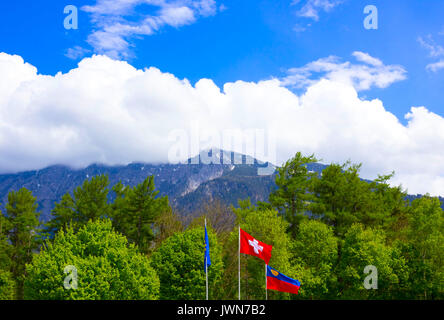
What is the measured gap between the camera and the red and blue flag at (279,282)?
26531 mm

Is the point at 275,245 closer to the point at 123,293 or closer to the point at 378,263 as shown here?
the point at 378,263

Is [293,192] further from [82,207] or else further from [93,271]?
[82,207]

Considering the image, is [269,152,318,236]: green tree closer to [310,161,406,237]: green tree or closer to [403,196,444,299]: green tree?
[310,161,406,237]: green tree

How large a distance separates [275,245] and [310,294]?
22.0 feet

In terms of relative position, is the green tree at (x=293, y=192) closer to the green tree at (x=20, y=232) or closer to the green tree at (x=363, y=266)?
the green tree at (x=363, y=266)

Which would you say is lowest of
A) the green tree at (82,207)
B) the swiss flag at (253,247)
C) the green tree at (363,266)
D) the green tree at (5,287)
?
the green tree at (5,287)

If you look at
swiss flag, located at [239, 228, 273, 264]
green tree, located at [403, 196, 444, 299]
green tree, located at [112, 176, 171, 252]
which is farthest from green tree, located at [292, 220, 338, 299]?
green tree, located at [112, 176, 171, 252]

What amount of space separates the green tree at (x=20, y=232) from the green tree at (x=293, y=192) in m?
38.9

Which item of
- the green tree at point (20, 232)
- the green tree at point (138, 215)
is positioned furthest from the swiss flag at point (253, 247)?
the green tree at point (20, 232)

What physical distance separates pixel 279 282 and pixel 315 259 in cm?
1799

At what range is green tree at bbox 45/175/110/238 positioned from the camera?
58.2m
